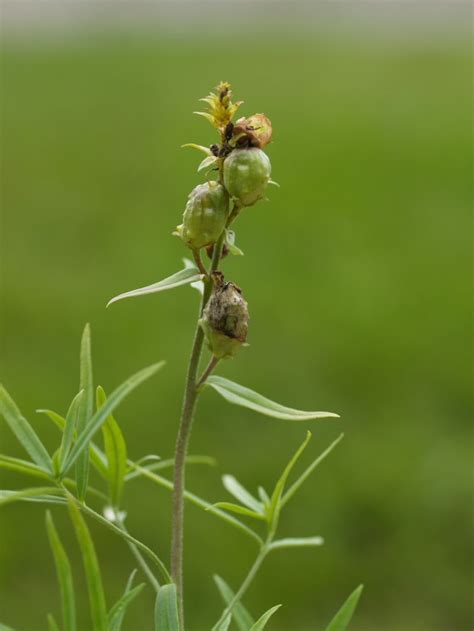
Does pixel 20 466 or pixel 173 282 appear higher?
pixel 173 282

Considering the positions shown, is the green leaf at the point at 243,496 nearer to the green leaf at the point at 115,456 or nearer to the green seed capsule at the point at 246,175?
the green leaf at the point at 115,456

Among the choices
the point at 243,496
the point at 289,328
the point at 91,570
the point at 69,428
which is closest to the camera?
the point at 91,570

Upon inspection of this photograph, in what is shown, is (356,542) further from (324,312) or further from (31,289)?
(31,289)

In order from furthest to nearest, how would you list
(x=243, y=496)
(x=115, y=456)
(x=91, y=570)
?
(x=243, y=496) < (x=115, y=456) < (x=91, y=570)

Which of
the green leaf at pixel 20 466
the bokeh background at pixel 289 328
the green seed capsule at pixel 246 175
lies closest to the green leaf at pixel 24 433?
the green leaf at pixel 20 466

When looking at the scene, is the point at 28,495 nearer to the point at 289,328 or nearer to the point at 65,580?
the point at 65,580

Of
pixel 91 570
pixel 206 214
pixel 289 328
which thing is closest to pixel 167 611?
pixel 91 570

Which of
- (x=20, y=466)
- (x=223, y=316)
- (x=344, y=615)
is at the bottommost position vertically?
(x=344, y=615)
